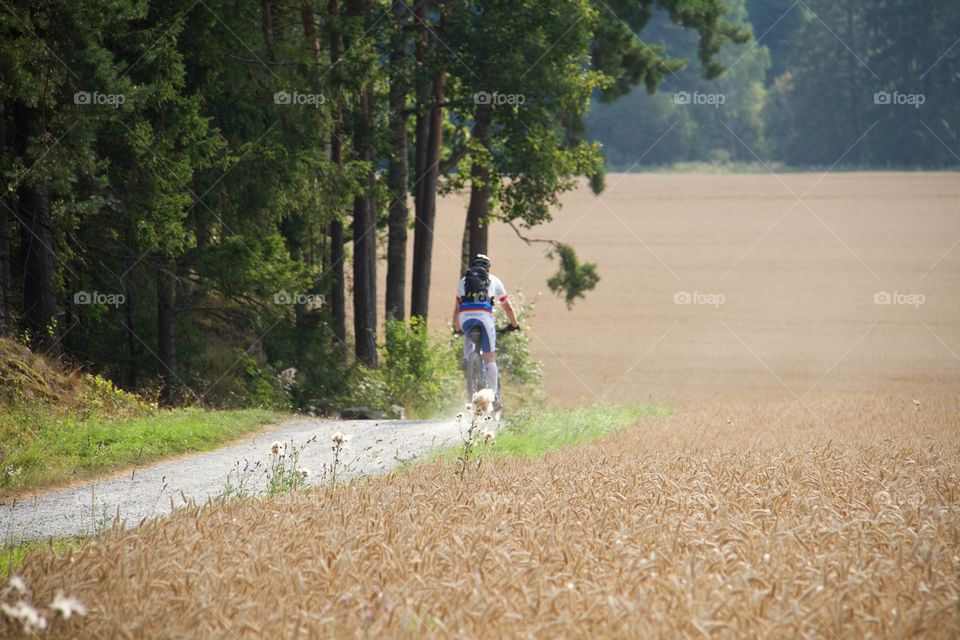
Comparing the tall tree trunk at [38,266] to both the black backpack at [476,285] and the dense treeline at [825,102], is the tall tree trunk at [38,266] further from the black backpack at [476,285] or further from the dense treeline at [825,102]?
the dense treeline at [825,102]

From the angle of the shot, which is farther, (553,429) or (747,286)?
(747,286)

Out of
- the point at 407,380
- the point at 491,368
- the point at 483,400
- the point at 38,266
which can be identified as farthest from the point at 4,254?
the point at 483,400

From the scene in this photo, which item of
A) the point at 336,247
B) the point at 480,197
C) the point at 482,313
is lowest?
the point at 482,313

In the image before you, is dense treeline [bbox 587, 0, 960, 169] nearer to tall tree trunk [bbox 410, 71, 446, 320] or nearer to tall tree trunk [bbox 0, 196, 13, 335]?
tall tree trunk [bbox 410, 71, 446, 320]

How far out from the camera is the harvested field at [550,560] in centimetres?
481

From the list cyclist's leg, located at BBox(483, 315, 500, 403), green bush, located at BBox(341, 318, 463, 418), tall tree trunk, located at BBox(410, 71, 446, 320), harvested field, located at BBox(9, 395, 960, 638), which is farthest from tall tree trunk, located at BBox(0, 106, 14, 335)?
tall tree trunk, located at BBox(410, 71, 446, 320)

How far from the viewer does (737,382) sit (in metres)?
35.6

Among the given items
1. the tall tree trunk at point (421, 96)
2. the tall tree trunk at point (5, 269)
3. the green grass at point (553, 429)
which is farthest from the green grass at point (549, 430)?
the tall tree trunk at point (421, 96)

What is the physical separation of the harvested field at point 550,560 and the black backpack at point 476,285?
7.13 m

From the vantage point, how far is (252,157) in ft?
67.6

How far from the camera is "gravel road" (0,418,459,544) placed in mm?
8953

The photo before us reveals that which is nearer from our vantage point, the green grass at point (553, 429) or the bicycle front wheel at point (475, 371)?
the green grass at point (553, 429)

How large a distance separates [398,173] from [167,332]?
8260mm

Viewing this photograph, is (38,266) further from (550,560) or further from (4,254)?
(550,560)
